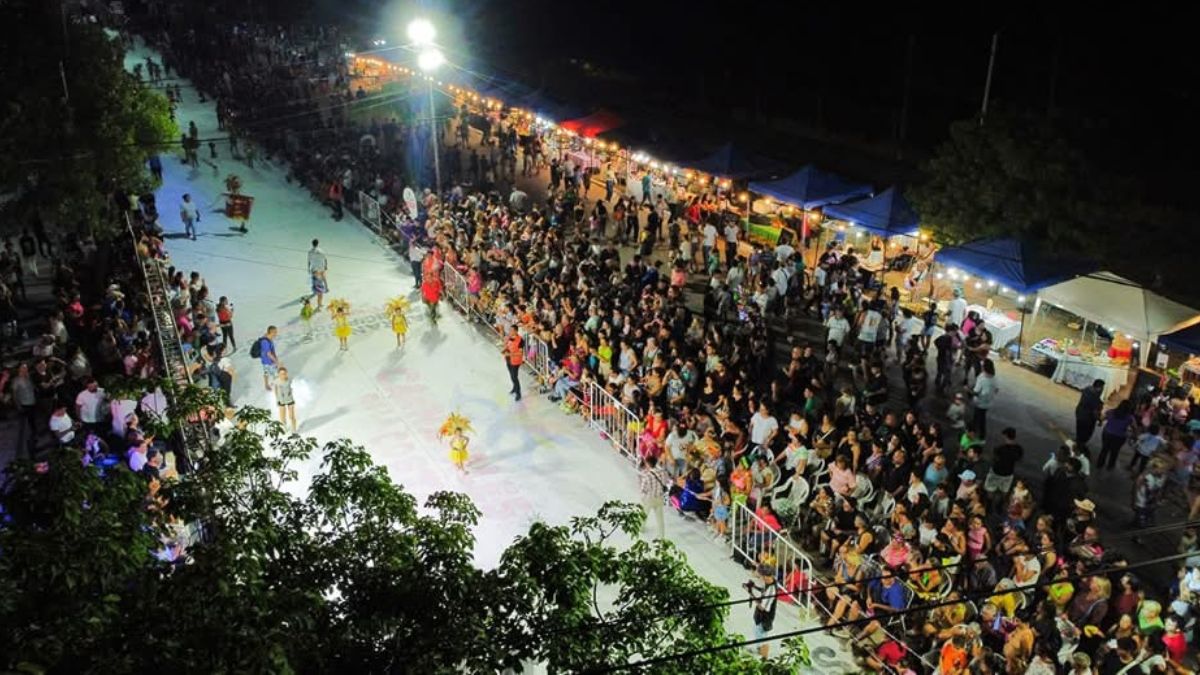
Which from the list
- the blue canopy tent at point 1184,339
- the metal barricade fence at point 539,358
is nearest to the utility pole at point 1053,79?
the blue canopy tent at point 1184,339

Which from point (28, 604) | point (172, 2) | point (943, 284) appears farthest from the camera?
point (172, 2)

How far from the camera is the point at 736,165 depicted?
23172mm

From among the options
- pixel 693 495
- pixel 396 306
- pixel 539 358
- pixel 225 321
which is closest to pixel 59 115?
pixel 225 321

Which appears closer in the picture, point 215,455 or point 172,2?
point 215,455

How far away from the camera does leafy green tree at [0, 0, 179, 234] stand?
58.2ft

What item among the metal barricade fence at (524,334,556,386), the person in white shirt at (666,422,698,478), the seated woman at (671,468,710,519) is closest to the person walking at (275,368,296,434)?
the metal barricade fence at (524,334,556,386)

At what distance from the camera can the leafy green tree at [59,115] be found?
17.7 m

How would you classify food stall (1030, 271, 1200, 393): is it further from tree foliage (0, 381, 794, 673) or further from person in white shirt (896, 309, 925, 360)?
tree foliage (0, 381, 794, 673)

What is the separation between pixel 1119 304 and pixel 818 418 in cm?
546

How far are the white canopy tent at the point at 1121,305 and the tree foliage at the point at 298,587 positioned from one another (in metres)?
11.7

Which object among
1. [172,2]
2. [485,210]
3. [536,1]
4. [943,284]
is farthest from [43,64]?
[172,2]

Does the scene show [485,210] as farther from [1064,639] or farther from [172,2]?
[172,2]

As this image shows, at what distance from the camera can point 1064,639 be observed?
9281mm

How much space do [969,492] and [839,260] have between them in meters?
9.47
